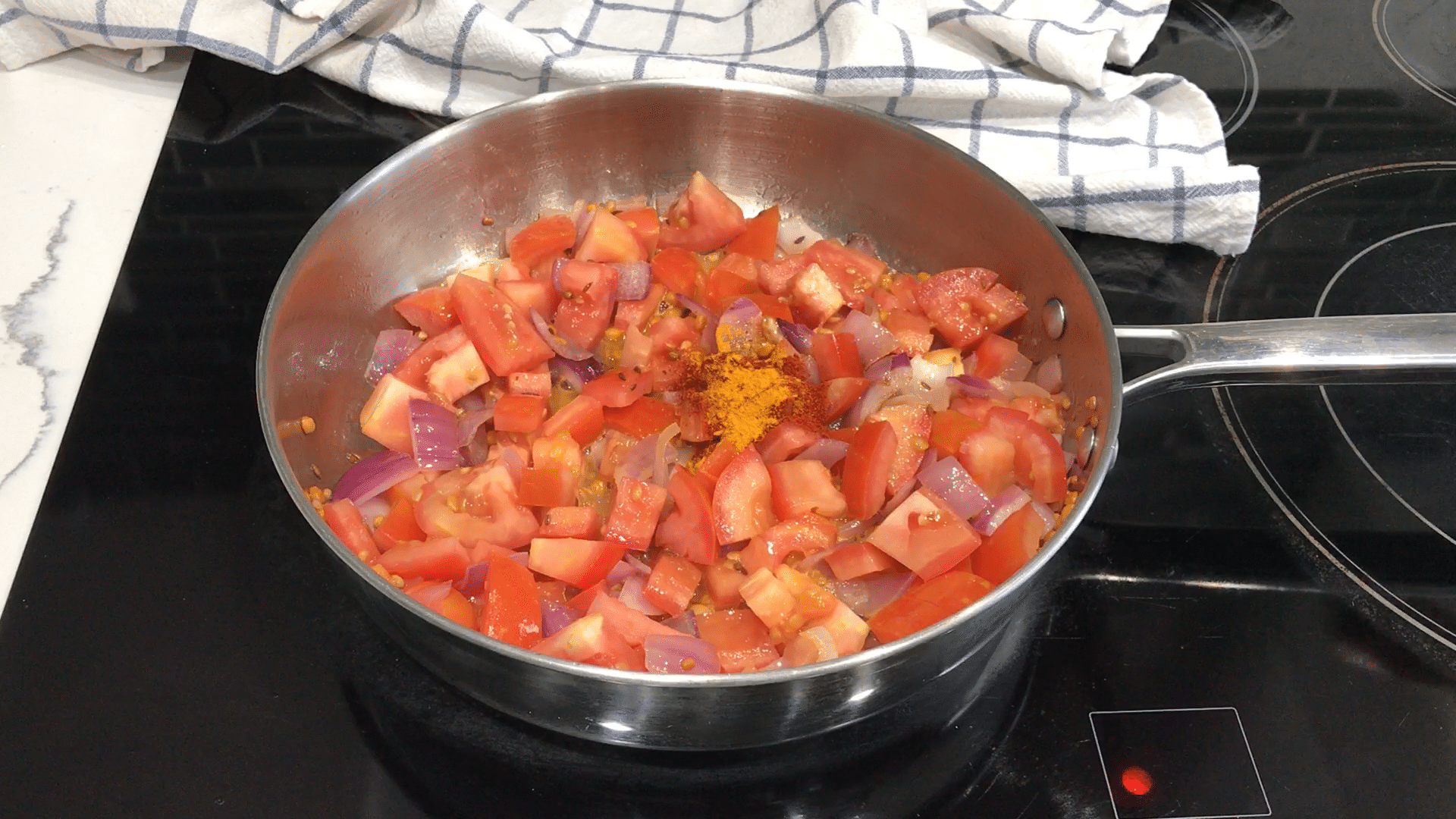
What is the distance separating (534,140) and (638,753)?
2.25 feet

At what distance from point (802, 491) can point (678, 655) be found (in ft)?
0.69

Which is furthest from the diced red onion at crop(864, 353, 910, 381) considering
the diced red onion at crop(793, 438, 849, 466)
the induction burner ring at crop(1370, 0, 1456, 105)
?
the induction burner ring at crop(1370, 0, 1456, 105)

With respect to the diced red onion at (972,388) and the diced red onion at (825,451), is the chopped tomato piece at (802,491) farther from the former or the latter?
the diced red onion at (972,388)

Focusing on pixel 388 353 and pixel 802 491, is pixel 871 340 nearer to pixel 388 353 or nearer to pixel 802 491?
pixel 802 491

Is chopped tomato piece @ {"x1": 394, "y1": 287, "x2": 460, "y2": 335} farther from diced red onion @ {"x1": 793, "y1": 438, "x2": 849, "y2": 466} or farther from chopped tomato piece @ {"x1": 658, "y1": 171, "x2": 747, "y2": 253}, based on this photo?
diced red onion @ {"x1": 793, "y1": 438, "x2": 849, "y2": 466}

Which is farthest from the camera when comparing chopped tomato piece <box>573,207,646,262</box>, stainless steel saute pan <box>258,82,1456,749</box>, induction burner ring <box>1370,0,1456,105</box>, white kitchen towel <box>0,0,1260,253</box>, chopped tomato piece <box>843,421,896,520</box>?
induction burner ring <box>1370,0,1456,105</box>

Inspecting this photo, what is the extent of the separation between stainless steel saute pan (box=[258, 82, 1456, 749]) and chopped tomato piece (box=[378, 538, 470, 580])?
0.18ft

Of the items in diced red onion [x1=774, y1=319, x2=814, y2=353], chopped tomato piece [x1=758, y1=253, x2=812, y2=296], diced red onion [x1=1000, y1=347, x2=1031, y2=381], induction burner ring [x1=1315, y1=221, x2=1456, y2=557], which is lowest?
induction burner ring [x1=1315, y1=221, x2=1456, y2=557]

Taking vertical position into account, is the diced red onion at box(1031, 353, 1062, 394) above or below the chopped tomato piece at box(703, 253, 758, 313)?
below

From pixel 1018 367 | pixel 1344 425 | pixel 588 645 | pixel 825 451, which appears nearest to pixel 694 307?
pixel 825 451

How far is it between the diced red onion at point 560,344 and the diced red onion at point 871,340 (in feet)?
0.95

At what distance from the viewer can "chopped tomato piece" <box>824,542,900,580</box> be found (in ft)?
3.18

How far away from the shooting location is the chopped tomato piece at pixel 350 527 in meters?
0.96

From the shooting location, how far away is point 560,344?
118 cm
